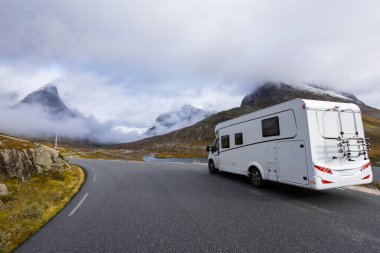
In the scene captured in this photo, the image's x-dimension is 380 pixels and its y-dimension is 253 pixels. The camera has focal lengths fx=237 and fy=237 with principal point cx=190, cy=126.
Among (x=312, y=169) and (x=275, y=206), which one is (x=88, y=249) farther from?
(x=312, y=169)

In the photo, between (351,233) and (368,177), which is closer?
(351,233)

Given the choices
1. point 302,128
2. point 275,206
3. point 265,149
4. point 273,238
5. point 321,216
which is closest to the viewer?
point 273,238

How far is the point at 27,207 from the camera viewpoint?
8.17 metres

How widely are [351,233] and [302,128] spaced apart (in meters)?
3.98

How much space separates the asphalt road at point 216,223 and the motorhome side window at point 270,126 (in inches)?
100

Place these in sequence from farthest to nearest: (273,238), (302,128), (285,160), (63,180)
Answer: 1. (63,180)
2. (285,160)
3. (302,128)
4. (273,238)

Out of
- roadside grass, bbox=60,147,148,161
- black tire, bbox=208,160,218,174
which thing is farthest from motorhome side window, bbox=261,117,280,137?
roadside grass, bbox=60,147,148,161

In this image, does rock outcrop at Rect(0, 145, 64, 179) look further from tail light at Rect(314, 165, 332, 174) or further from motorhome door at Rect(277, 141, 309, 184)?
tail light at Rect(314, 165, 332, 174)

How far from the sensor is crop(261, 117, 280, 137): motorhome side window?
992 cm

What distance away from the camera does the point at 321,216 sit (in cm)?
680

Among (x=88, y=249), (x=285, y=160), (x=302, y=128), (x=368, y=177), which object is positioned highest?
A: (x=302, y=128)

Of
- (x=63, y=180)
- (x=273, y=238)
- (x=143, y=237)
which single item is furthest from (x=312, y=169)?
(x=63, y=180)

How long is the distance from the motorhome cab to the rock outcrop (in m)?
13.0

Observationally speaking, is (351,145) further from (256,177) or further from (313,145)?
(256,177)
